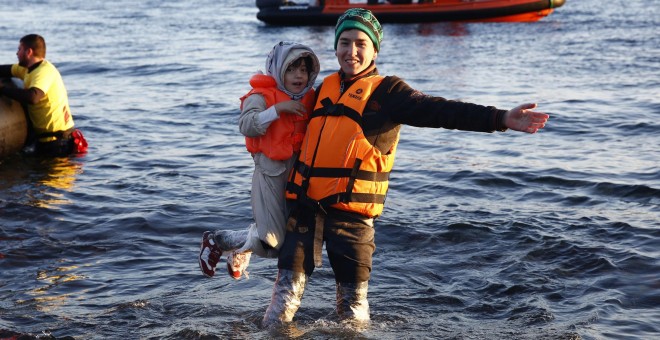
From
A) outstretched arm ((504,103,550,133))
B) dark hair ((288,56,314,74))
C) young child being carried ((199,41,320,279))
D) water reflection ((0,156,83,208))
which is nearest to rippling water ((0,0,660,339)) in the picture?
water reflection ((0,156,83,208))

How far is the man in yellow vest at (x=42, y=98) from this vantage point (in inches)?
439

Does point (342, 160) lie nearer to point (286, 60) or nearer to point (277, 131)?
point (277, 131)

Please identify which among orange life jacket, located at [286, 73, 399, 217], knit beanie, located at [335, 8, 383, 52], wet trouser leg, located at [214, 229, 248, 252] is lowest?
wet trouser leg, located at [214, 229, 248, 252]

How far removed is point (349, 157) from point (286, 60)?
0.67 meters

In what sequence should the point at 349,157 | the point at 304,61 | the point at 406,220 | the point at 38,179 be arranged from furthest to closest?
the point at 38,179
the point at 406,220
the point at 304,61
the point at 349,157

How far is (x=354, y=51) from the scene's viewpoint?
16.5ft

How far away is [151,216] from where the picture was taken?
906 centimetres

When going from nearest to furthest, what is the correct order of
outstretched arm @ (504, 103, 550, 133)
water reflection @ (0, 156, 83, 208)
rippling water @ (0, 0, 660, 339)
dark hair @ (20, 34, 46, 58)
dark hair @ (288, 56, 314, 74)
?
outstretched arm @ (504, 103, 550, 133)
dark hair @ (288, 56, 314, 74)
rippling water @ (0, 0, 660, 339)
water reflection @ (0, 156, 83, 208)
dark hair @ (20, 34, 46, 58)

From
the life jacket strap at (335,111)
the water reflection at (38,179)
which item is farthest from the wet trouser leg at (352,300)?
the water reflection at (38,179)

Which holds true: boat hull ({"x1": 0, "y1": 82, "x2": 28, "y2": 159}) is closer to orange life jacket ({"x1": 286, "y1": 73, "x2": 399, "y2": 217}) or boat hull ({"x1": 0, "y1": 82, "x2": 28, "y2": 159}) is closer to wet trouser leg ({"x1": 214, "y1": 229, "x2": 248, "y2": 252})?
wet trouser leg ({"x1": 214, "y1": 229, "x2": 248, "y2": 252})

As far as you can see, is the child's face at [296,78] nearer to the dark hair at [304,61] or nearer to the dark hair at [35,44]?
the dark hair at [304,61]

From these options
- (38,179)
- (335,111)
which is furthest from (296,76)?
(38,179)

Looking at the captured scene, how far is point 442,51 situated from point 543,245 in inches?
647

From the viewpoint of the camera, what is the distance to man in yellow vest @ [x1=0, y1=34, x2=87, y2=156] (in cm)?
1116
